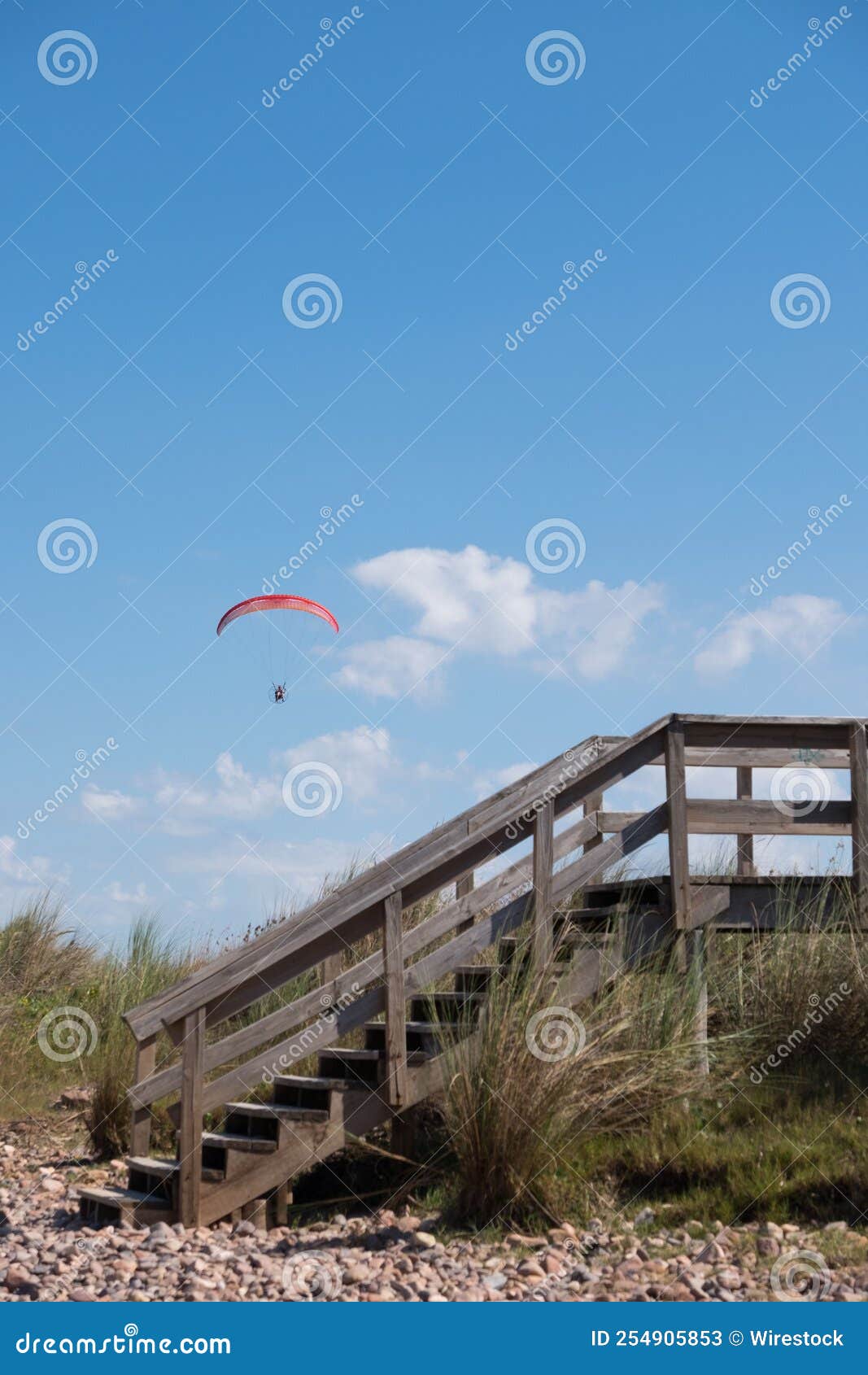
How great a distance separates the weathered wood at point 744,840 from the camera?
451 inches

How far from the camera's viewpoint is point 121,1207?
861cm

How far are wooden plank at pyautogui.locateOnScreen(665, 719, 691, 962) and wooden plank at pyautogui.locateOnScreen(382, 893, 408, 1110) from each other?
7.54 ft

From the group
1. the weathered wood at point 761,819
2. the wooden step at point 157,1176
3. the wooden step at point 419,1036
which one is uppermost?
the weathered wood at point 761,819

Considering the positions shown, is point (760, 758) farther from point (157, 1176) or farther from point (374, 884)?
point (157, 1176)

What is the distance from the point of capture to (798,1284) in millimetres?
6820

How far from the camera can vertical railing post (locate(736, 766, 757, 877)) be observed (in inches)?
450

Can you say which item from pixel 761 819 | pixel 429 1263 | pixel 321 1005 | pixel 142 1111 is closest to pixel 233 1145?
pixel 142 1111

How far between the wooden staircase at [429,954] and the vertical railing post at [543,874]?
0.05 feet

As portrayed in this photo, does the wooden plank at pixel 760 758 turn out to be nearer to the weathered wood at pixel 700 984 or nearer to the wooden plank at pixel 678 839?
the wooden plank at pixel 678 839

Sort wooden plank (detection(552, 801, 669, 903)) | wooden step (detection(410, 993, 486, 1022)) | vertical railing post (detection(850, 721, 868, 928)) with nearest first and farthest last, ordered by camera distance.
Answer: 1. wooden step (detection(410, 993, 486, 1022))
2. wooden plank (detection(552, 801, 669, 903))
3. vertical railing post (detection(850, 721, 868, 928))

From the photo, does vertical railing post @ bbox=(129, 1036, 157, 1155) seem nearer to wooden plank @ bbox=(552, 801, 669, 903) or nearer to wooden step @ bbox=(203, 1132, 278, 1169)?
wooden step @ bbox=(203, 1132, 278, 1169)

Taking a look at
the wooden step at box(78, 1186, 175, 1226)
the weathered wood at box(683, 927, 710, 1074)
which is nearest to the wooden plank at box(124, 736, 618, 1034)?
the wooden step at box(78, 1186, 175, 1226)

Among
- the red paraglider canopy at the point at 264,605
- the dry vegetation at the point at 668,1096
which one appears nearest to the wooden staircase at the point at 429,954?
the dry vegetation at the point at 668,1096

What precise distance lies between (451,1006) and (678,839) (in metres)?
2.12
